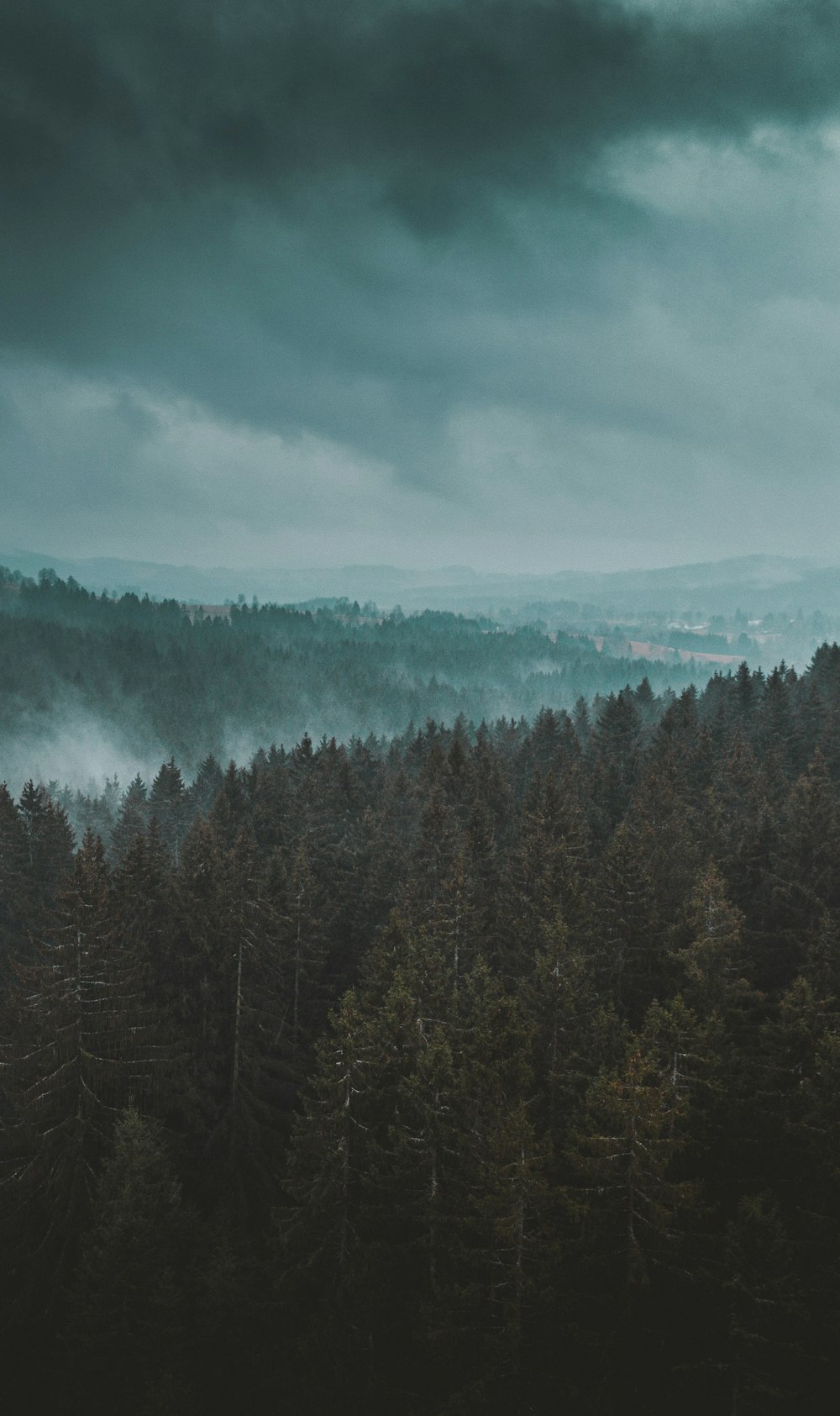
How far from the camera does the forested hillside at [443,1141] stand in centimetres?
1752

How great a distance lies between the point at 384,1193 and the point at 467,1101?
13.5 feet

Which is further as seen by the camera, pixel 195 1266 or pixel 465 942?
pixel 465 942

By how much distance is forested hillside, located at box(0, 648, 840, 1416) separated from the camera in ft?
57.5

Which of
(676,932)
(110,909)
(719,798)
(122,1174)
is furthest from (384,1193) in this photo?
(719,798)

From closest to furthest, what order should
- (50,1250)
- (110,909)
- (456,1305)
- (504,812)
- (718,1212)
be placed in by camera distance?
(456,1305) < (718,1212) < (50,1250) < (110,909) < (504,812)

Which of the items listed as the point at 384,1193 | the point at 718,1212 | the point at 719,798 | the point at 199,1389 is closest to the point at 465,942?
the point at 384,1193

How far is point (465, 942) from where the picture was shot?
32.8 meters

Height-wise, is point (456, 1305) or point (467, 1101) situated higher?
point (467, 1101)

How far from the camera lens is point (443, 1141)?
20.8 meters

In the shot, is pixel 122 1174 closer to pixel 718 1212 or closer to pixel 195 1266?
pixel 195 1266

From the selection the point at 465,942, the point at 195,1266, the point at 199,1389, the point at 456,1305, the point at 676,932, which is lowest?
the point at 199,1389

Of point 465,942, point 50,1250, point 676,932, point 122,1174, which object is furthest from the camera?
point 465,942

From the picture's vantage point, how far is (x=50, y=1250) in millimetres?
23953

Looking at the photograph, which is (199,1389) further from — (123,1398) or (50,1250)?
(50,1250)
